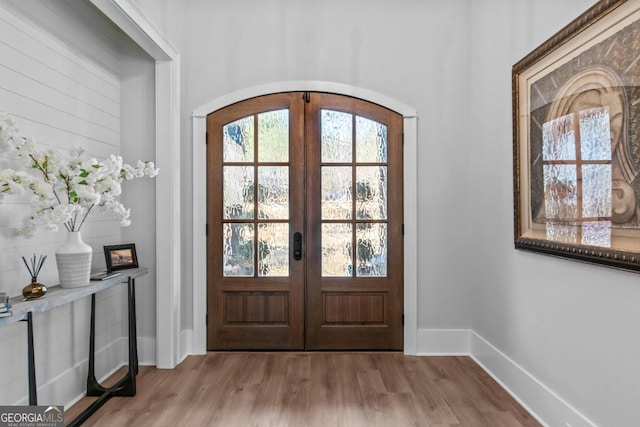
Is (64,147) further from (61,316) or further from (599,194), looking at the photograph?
(599,194)

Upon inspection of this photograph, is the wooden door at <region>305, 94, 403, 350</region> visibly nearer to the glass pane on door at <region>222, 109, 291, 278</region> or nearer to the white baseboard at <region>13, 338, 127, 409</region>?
the glass pane on door at <region>222, 109, 291, 278</region>

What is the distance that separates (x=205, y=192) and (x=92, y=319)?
128 centimetres

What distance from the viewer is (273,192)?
11.1 feet

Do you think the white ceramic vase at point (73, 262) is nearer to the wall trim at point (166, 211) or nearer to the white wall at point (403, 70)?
the wall trim at point (166, 211)

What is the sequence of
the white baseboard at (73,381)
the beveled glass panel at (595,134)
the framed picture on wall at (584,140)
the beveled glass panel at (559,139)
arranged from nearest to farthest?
the framed picture on wall at (584,140) → the beveled glass panel at (595,134) → the beveled glass panel at (559,139) → the white baseboard at (73,381)

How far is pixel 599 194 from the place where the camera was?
6.00 ft

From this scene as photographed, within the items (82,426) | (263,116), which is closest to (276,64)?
(263,116)

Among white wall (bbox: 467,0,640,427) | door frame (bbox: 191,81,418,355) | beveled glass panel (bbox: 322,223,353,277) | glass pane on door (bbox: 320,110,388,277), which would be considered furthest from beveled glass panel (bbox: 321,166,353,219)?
white wall (bbox: 467,0,640,427)

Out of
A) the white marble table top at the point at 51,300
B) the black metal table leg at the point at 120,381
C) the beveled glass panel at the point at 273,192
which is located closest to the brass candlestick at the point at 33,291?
the white marble table top at the point at 51,300

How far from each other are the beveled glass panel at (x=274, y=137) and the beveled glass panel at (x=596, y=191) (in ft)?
7.17

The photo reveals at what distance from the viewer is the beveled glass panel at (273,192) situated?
11.1 feet

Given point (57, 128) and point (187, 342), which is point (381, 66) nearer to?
point (57, 128)

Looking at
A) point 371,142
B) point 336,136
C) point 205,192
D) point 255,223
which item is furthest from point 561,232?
point 205,192

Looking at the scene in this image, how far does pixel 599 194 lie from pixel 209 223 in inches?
107
